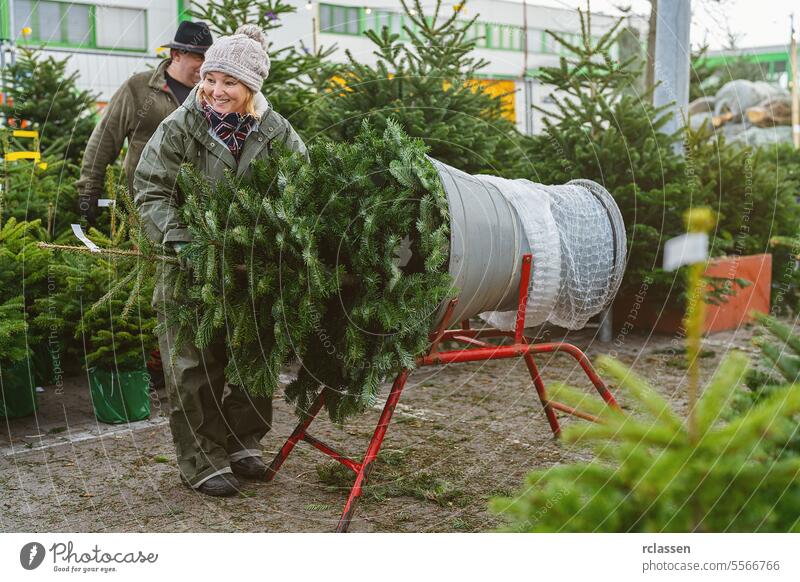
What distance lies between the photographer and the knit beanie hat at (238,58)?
10.3ft

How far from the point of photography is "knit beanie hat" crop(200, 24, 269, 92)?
3.15 meters

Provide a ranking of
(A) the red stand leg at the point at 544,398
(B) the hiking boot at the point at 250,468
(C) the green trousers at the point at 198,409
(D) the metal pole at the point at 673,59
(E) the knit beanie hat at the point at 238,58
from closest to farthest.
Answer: (E) the knit beanie hat at the point at 238,58 → (C) the green trousers at the point at 198,409 → (B) the hiking boot at the point at 250,468 → (A) the red stand leg at the point at 544,398 → (D) the metal pole at the point at 673,59

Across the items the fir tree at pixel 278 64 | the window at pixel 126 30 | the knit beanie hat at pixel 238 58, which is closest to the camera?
the knit beanie hat at pixel 238 58

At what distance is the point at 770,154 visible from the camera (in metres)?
8.18

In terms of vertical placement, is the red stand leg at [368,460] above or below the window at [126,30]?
below

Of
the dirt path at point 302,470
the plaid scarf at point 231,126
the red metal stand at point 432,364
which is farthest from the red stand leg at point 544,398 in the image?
the plaid scarf at point 231,126

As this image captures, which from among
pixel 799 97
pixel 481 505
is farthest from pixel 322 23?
pixel 799 97

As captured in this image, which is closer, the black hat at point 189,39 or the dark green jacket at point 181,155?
the dark green jacket at point 181,155

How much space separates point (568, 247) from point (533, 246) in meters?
0.18

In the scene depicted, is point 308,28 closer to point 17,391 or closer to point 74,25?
point 74,25

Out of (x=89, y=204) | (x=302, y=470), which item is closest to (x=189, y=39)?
(x=89, y=204)

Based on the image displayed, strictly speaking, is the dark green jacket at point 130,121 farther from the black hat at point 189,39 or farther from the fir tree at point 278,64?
the fir tree at point 278,64

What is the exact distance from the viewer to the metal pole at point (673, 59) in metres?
5.84

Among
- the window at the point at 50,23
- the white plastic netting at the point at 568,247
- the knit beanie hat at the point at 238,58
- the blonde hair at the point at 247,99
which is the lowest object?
the white plastic netting at the point at 568,247
